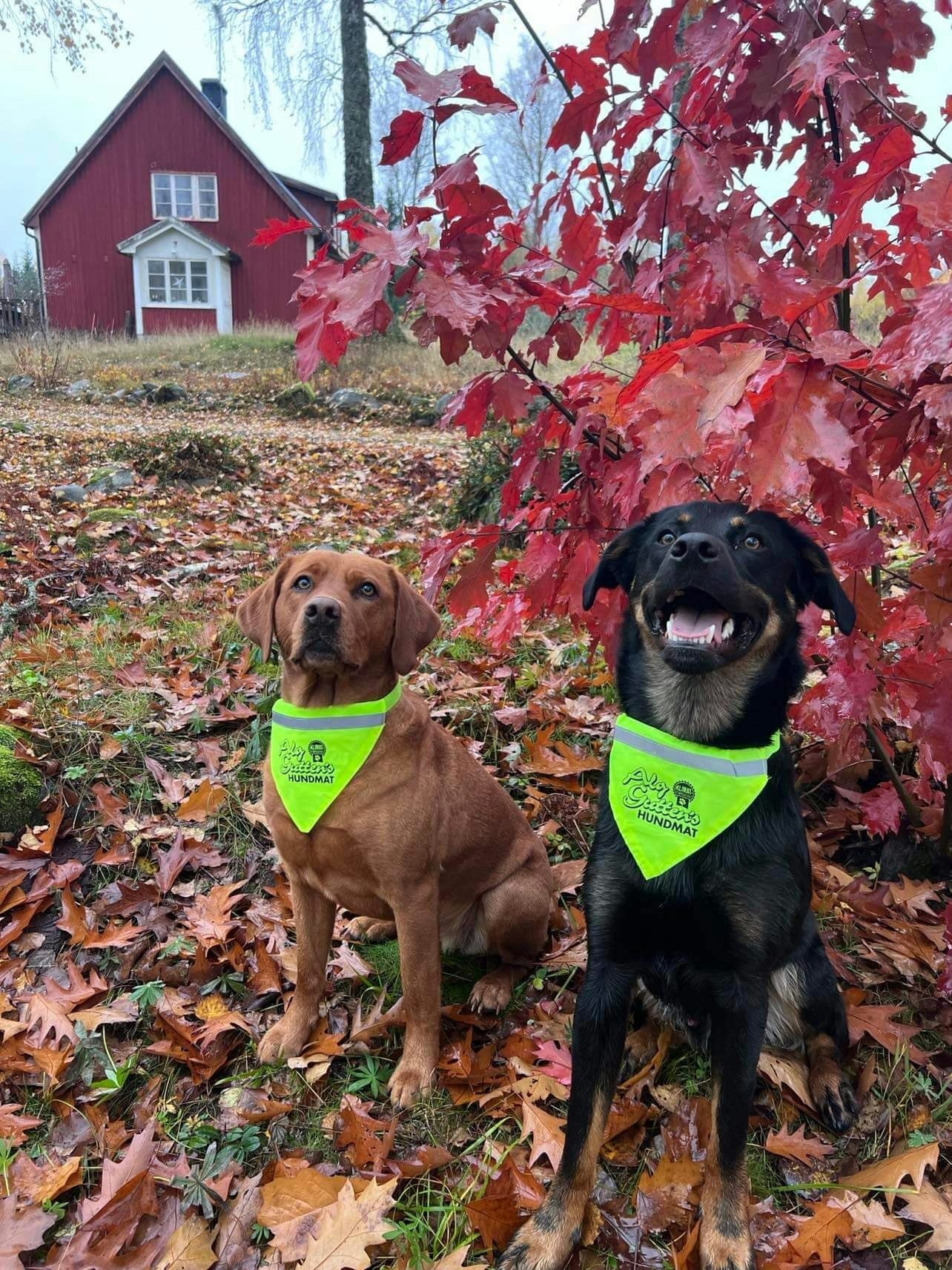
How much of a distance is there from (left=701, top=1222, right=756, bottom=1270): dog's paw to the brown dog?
103cm

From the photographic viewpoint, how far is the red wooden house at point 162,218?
95.5 feet

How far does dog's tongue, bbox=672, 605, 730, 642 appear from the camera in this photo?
2.42 m

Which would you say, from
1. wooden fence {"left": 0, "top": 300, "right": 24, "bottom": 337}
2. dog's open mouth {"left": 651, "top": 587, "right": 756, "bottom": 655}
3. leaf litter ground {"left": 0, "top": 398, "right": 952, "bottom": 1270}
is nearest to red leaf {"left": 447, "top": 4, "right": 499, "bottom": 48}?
dog's open mouth {"left": 651, "top": 587, "right": 756, "bottom": 655}

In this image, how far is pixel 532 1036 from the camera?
9.75 feet

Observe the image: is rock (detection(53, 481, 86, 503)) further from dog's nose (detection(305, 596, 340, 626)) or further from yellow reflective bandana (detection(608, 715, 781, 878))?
yellow reflective bandana (detection(608, 715, 781, 878))

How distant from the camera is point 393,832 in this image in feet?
9.11

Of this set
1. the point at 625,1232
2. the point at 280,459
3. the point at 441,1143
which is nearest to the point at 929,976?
the point at 625,1232

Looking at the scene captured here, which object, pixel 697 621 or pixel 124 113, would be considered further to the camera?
pixel 124 113

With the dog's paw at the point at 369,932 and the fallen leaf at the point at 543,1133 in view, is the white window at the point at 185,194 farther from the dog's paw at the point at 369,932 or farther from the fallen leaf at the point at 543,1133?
the fallen leaf at the point at 543,1133

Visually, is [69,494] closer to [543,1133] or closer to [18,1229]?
[18,1229]

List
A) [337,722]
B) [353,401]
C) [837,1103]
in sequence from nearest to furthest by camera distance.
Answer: [837,1103], [337,722], [353,401]

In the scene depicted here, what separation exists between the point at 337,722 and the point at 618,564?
112cm

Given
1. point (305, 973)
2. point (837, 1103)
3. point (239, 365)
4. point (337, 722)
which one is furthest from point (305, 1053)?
point (239, 365)

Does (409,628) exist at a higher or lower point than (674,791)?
higher
